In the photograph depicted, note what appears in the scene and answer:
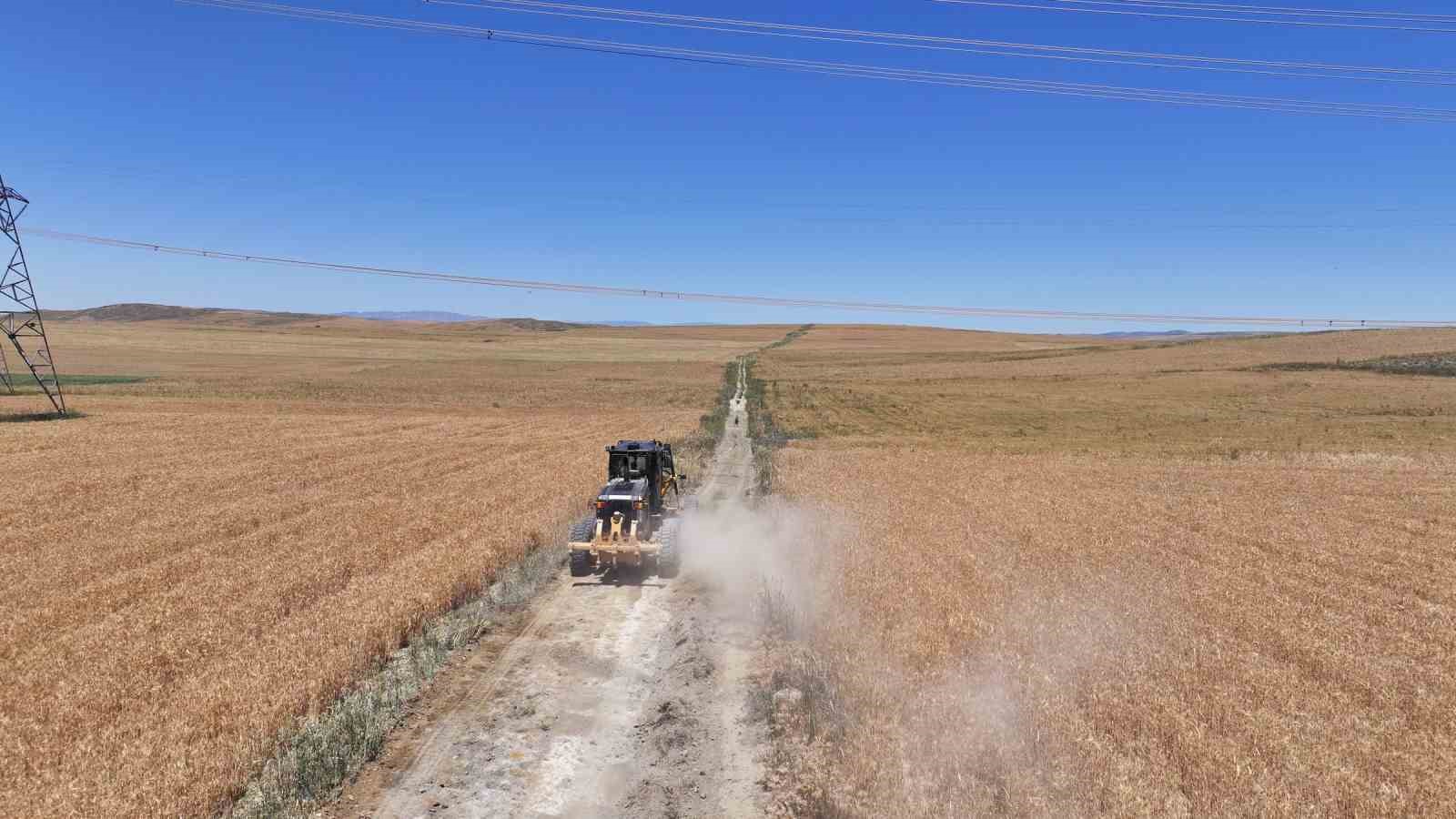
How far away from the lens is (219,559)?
15383 mm

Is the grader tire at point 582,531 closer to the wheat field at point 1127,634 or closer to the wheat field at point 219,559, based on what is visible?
the wheat field at point 219,559

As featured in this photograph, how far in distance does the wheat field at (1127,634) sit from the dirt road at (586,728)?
1003 millimetres

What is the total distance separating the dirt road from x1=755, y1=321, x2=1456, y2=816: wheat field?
1.00 metres

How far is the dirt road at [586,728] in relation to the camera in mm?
7609

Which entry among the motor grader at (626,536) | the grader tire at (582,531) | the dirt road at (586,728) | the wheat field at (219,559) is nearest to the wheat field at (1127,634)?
the dirt road at (586,728)

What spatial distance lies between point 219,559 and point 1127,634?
1728cm

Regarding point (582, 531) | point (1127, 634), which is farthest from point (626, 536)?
point (1127, 634)

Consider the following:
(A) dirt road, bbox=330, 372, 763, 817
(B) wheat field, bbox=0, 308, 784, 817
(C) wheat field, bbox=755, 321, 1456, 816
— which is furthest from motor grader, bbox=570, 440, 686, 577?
(C) wheat field, bbox=755, 321, 1456, 816

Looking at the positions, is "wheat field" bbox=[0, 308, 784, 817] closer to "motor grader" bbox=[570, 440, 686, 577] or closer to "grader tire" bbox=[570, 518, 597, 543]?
"grader tire" bbox=[570, 518, 597, 543]

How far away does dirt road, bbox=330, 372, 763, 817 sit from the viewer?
761cm

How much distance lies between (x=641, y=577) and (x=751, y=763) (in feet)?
24.2

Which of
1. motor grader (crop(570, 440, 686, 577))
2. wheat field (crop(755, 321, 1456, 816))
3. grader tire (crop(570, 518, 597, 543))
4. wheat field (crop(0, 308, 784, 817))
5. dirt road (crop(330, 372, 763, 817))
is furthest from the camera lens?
grader tire (crop(570, 518, 597, 543))

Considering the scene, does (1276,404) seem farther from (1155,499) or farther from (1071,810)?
(1071,810)

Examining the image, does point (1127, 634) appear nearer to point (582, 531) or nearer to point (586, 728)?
point (586, 728)
